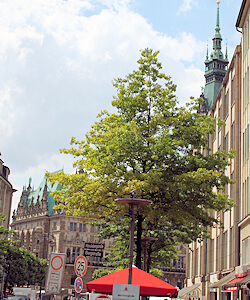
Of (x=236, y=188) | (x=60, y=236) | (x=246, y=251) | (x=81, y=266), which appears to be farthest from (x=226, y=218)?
(x=60, y=236)

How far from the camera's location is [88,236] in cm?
12300

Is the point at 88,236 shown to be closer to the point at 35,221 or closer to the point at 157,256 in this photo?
the point at 35,221

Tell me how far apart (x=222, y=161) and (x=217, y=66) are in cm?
11663

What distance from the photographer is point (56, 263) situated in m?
15.3

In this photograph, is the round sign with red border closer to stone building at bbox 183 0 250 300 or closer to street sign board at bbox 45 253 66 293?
street sign board at bbox 45 253 66 293

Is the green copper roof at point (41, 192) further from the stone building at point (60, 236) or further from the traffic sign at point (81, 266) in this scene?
the traffic sign at point (81, 266)

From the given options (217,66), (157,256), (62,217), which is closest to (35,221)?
(62,217)

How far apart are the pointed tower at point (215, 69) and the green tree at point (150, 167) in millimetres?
108035

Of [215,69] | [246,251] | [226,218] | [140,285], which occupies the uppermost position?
[215,69]

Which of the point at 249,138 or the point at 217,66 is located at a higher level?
the point at 217,66

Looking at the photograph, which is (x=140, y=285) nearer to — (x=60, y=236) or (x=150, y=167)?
(x=150, y=167)

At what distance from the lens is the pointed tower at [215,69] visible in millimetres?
132625

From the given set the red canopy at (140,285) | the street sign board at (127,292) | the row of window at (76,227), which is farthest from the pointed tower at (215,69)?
the street sign board at (127,292)

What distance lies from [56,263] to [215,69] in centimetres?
12470
